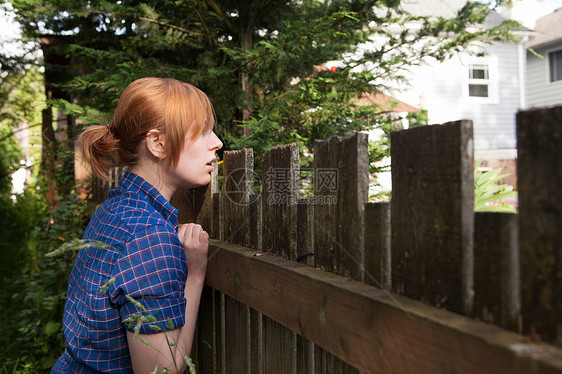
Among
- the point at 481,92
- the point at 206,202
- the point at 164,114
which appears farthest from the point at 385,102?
the point at 481,92

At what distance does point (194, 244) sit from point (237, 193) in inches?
10.5

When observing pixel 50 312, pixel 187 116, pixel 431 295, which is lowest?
pixel 50 312

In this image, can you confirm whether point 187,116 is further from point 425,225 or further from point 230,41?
point 230,41

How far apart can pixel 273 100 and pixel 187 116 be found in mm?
2259

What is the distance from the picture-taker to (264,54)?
3580mm

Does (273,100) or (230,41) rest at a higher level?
(230,41)

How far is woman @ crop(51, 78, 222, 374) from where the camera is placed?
153 cm

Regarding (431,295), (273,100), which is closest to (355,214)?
(431,295)

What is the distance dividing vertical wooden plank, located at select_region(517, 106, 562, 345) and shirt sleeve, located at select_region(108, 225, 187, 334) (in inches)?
40.3

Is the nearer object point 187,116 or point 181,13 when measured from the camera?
point 187,116

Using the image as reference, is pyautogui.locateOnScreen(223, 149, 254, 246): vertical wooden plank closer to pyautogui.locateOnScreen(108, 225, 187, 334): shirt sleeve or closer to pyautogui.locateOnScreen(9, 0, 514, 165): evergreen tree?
pyautogui.locateOnScreen(108, 225, 187, 334): shirt sleeve

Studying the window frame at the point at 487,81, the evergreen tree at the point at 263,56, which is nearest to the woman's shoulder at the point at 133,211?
the evergreen tree at the point at 263,56

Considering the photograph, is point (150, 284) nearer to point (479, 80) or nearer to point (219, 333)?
point (219, 333)

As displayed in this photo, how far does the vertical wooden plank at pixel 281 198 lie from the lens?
1582 mm
